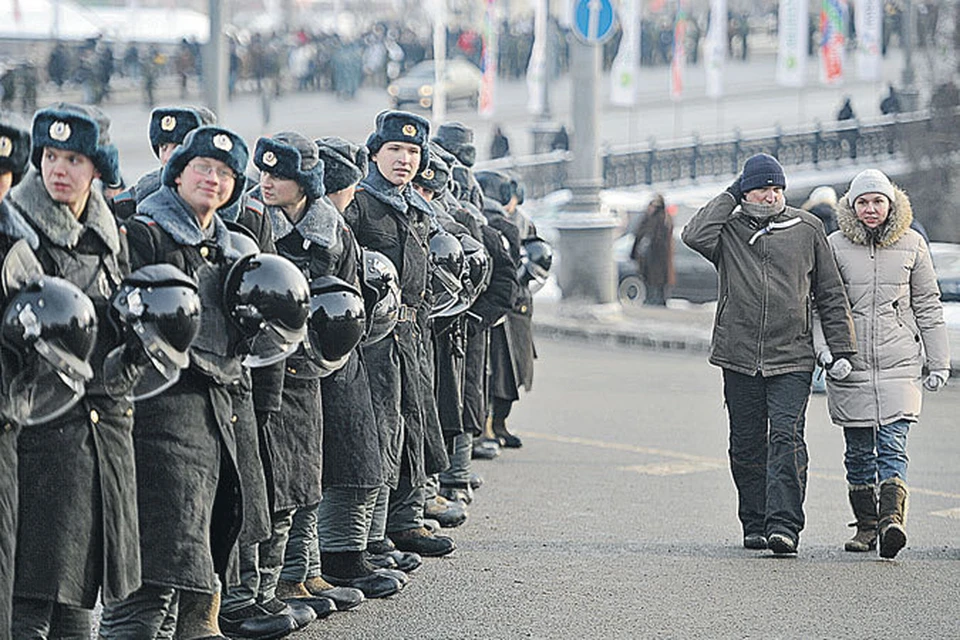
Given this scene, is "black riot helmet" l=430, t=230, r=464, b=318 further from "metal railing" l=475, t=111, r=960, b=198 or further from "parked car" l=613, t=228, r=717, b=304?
"metal railing" l=475, t=111, r=960, b=198

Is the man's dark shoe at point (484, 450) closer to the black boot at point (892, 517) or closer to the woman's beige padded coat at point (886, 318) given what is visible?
the woman's beige padded coat at point (886, 318)

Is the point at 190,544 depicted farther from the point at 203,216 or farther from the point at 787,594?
the point at 787,594

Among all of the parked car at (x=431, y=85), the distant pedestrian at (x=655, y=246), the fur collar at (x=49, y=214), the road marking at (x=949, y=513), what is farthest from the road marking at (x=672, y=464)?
the parked car at (x=431, y=85)

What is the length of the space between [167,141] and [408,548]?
8.55ft

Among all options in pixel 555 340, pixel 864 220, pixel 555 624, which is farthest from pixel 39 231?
pixel 555 340

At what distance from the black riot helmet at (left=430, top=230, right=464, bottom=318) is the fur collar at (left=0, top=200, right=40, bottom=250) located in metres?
3.26

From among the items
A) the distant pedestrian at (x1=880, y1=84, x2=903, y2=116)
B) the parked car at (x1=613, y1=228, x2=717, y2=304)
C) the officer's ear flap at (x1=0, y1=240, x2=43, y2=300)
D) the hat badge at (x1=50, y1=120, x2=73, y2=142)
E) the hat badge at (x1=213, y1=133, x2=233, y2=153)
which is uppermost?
the distant pedestrian at (x1=880, y1=84, x2=903, y2=116)

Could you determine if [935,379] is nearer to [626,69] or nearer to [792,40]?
[626,69]

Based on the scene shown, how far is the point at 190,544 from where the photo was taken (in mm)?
5652

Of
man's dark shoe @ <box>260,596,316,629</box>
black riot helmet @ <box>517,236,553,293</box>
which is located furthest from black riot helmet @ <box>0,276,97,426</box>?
black riot helmet @ <box>517,236,553,293</box>

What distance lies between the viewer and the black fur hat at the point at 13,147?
4.84 meters

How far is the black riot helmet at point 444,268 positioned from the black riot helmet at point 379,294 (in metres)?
0.64

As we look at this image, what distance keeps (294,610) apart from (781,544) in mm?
2533

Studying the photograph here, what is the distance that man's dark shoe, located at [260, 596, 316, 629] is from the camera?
676 centimetres
